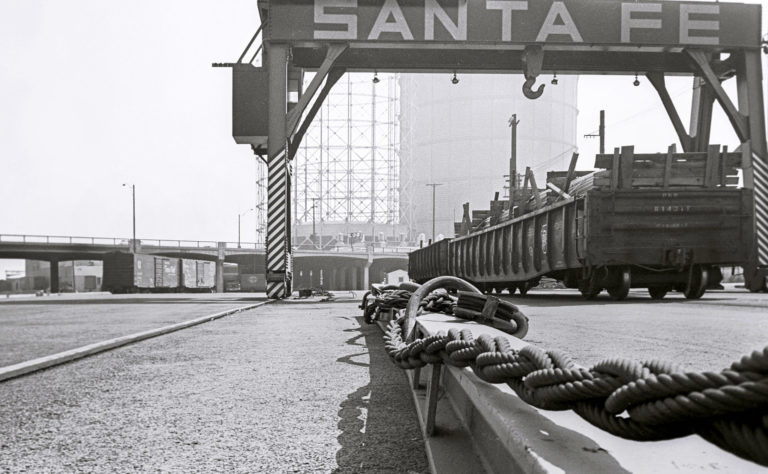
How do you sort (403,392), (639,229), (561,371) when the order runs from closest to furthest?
(561,371) → (403,392) → (639,229)

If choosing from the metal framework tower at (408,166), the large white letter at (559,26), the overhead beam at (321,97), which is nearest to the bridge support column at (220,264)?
the metal framework tower at (408,166)

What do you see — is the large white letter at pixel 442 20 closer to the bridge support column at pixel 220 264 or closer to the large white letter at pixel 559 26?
the large white letter at pixel 559 26

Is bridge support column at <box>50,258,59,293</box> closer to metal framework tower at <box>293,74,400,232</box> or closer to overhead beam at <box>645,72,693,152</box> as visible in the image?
metal framework tower at <box>293,74,400,232</box>

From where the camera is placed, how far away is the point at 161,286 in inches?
1820

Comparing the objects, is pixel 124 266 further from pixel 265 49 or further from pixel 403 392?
pixel 403 392

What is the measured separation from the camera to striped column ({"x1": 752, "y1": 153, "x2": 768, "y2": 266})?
13898 millimetres

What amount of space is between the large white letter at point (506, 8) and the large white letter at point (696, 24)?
405cm

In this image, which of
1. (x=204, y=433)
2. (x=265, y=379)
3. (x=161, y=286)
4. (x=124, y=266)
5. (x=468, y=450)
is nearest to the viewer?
(x=468, y=450)

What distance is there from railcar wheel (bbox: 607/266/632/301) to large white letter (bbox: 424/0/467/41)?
7479 millimetres

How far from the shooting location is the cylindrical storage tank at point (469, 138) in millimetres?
74750

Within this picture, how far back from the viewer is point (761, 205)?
47.3 feet

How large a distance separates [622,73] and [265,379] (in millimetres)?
17514

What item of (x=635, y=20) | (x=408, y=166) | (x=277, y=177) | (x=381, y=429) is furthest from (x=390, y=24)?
(x=408, y=166)

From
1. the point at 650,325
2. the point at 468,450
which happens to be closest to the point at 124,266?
the point at 650,325
